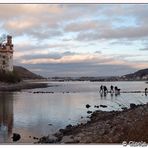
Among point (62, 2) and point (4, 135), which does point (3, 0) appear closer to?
point (62, 2)

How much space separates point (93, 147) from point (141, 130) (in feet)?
4.30

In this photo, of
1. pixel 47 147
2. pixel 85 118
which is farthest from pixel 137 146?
pixel 85 118

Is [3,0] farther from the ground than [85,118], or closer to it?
farther from the ground

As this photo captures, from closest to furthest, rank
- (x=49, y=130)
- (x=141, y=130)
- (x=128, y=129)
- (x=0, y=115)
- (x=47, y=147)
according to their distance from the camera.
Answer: (x=47, y=147) → (x=141, y=130) → (x=128, y=129) → (x=49, y=130) → (x=0, y=115)

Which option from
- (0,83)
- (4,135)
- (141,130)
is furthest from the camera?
(0,83)

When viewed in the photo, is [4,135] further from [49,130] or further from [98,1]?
[98,1]

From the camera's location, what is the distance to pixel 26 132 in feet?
30.8

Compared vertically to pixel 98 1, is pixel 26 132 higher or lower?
lower

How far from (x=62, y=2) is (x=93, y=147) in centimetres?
205

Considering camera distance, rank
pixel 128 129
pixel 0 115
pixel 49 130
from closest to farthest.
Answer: pixel 128 129, pixel 49 130, pixel 0 115

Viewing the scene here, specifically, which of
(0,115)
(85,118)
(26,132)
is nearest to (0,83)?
(0,115)

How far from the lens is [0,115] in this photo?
14164 millimetres

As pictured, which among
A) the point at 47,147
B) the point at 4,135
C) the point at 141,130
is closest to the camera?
the point at 47,147

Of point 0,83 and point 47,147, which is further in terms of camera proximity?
point 0,83
